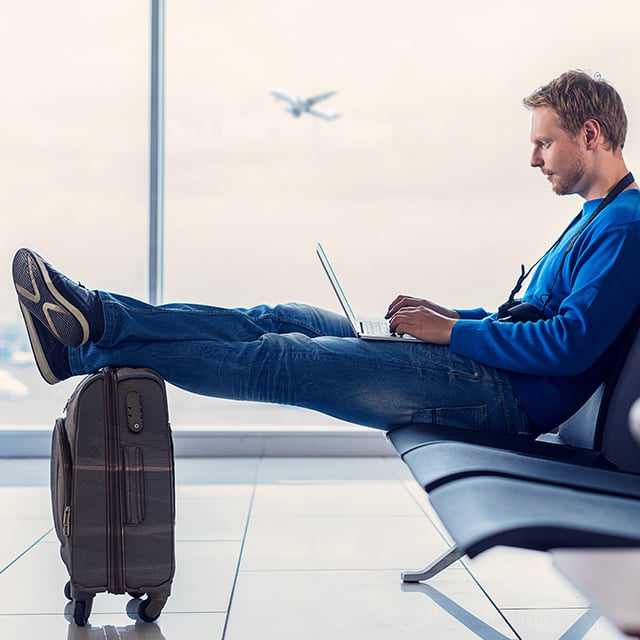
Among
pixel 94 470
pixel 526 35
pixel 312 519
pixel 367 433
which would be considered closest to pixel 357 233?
pixel 367 433

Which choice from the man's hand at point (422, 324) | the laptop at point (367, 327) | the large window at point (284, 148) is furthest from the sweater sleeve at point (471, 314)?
the large window at point (284, 148)

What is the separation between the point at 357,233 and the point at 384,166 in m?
0.31

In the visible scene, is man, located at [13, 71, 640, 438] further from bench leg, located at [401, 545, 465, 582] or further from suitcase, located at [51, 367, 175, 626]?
bench leg, located at [401, 545, 465, 582]

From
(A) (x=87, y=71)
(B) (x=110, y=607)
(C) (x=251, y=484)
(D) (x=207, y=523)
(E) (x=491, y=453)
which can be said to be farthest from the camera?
(A) (x=87, y=71)

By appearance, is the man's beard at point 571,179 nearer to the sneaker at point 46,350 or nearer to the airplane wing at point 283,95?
the sneaker at point 46,350

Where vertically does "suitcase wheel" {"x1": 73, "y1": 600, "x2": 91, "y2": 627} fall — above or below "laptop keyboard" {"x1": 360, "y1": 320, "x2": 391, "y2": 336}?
below

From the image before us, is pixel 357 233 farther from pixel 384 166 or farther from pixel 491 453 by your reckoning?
pixel 491 453

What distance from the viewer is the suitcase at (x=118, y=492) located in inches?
69.9

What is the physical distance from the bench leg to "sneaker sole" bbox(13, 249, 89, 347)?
0.94m

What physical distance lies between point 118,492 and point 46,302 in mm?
413

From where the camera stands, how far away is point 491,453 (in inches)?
57.4

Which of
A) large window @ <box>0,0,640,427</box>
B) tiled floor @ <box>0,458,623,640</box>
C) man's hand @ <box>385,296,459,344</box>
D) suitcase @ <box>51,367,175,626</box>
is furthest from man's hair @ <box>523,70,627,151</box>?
large window @ <box>0,0,640,427</box>

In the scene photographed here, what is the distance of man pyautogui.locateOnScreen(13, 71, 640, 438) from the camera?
1714 mm

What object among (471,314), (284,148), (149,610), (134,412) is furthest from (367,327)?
(284,148)
